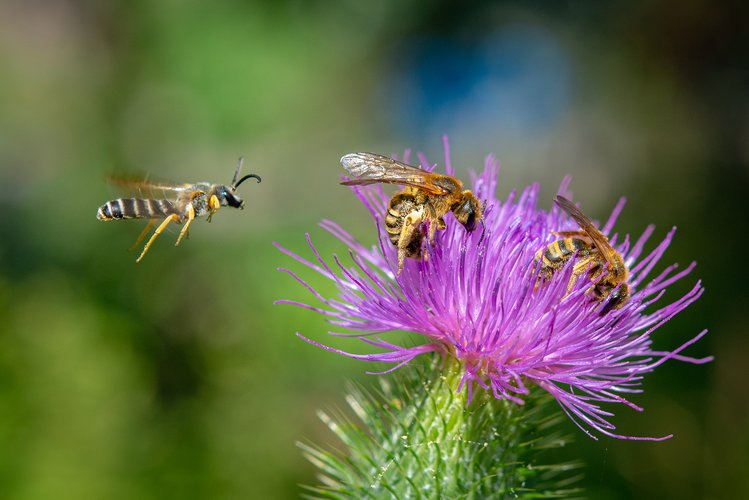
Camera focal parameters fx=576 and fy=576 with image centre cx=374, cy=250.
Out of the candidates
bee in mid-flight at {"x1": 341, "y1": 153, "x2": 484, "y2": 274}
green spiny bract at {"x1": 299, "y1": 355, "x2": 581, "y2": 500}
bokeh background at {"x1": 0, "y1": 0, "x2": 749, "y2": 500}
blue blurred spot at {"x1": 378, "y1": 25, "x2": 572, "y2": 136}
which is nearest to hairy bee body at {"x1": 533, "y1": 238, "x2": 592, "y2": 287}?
bee in mid-flight at {"x1": 341, "y1": 153, "x2": 484, "y2": 274}


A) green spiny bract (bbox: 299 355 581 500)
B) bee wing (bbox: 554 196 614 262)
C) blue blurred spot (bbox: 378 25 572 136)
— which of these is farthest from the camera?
blue blurred spot (bbox: 378 25 572 136)

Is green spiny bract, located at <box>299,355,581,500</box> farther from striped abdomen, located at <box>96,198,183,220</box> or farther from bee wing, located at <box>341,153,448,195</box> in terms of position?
striped abdomen, located at <box>96,198,183,220</box>

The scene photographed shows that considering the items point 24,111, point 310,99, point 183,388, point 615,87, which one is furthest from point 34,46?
point 615,87

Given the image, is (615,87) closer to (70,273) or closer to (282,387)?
(282,387)

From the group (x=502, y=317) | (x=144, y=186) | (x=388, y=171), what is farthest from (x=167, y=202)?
(x=502, y=317)

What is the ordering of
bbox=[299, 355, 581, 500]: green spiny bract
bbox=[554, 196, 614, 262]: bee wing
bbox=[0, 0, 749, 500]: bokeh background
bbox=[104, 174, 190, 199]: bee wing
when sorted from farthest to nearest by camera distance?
1. bbox=[0, 0, 749, 500]: bokeh background
2. bbox=[104, 174, 190, 199]: bee wing
3. bbox=[299, 355, 581, 500]: green spiny bract
4. bbox=[554, 196, 614, 262]: bee wing

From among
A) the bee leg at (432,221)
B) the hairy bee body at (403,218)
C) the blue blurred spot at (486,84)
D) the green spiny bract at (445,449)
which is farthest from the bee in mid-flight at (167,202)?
the blue blurred spot at (486,84)
